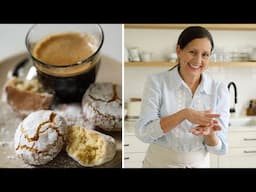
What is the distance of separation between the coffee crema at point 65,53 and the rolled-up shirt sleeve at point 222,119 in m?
0.48

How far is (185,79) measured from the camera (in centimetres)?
121

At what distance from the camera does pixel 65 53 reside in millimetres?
1274

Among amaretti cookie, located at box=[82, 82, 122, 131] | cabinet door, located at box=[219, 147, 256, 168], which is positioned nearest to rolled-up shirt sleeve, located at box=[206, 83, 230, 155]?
cabinet door, located at box=[219, 147, 256, 168]

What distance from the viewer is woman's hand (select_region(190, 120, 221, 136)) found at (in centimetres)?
116

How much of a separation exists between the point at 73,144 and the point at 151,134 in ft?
0.96

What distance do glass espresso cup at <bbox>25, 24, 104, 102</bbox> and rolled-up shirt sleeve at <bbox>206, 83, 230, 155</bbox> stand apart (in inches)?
18.7

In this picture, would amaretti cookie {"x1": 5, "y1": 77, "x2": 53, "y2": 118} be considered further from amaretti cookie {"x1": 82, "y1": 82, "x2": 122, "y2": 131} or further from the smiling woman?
the smiling woman

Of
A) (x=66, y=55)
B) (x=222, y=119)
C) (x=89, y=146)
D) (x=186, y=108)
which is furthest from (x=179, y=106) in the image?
(x=66, y=55)

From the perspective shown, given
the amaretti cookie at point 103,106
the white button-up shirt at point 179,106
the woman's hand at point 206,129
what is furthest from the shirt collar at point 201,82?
the amaretti cookie at point 103,106

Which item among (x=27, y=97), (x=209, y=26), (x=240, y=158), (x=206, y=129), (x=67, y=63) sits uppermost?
(x=209, y=26)

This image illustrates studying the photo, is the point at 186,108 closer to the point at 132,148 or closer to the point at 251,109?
the point at 132,148

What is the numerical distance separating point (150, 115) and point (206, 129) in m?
0.20
